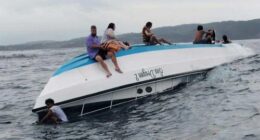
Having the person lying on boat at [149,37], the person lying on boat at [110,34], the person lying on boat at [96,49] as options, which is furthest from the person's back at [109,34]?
the person lying on boat at [149,37]

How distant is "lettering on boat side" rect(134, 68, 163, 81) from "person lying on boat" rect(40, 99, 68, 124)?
8.86 ft

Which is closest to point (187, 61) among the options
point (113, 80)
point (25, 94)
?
point (113, 80)

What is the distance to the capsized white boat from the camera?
1375cm

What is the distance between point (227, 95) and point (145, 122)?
3700mm

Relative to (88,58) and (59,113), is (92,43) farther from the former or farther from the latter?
(59,113)

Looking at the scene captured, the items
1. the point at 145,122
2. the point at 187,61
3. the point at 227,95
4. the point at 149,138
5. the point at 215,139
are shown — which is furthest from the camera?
the point at 187,61

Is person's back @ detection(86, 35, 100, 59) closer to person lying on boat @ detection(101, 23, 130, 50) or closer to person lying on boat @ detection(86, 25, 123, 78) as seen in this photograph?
Answer: person lying on boat @ detection(86, 25, 123, 78)

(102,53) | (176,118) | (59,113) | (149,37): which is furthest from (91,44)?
(176,118)

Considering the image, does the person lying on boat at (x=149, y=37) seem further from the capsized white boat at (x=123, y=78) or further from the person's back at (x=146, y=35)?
the capsized white boat at (x=123, y=78)

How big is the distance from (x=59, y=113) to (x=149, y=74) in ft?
10.8

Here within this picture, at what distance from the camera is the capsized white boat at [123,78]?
13750 mm

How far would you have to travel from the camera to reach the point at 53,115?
13375 mm

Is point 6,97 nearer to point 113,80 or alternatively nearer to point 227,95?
point 113,80

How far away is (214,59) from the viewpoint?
18.2 meters
